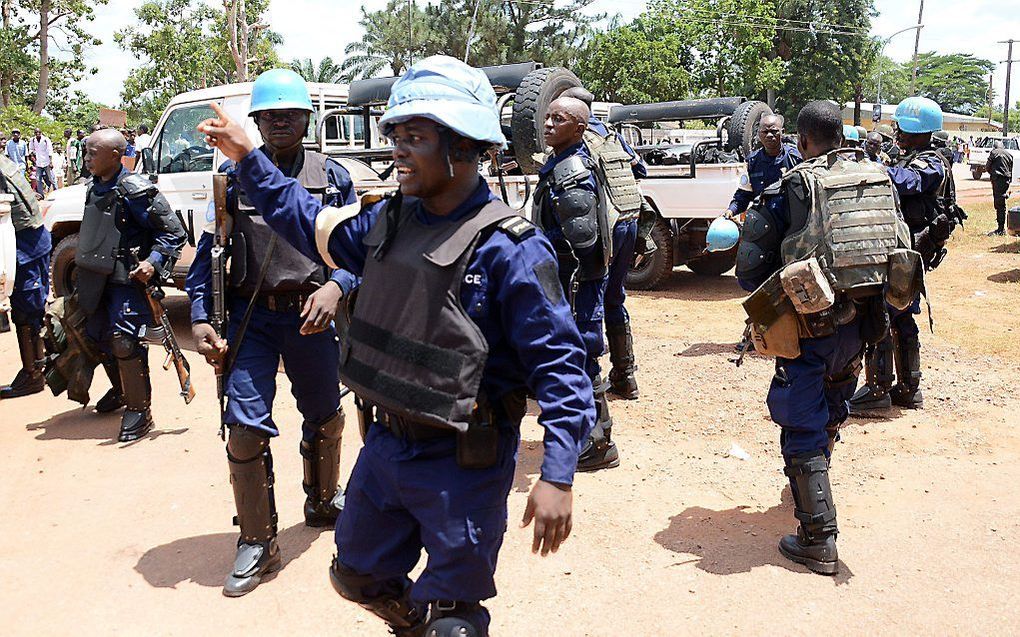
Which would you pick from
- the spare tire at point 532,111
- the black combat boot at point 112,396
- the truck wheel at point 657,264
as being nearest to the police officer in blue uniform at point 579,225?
the spare tire at point 532,111

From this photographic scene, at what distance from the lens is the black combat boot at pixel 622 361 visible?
6.34m

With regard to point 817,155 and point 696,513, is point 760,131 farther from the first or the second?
point 696,513

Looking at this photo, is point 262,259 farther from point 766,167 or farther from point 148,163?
point 148,163

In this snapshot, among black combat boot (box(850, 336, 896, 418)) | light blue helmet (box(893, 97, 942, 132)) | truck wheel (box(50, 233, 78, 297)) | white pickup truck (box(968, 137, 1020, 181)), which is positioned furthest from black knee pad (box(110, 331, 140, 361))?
white pickup truck (box(968, 137, 1020, 181))

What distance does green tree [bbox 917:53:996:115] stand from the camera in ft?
317

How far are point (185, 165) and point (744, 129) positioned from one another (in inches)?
249

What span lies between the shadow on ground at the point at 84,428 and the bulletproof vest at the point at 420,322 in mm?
4038

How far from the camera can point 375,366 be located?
2.49 metres

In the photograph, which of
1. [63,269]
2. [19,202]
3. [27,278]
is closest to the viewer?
[19,202]

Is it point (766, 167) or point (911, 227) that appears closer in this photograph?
point (911, 227)

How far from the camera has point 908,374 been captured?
Answer: 6.22m

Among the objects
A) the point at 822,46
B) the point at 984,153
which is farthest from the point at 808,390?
the point at 822,46

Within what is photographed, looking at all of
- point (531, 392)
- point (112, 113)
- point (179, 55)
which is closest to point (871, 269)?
point (531, 392)

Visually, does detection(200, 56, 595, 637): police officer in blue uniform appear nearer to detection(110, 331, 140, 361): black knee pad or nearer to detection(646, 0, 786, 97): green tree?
detection(110, 331, 140, 361): black knee pad
